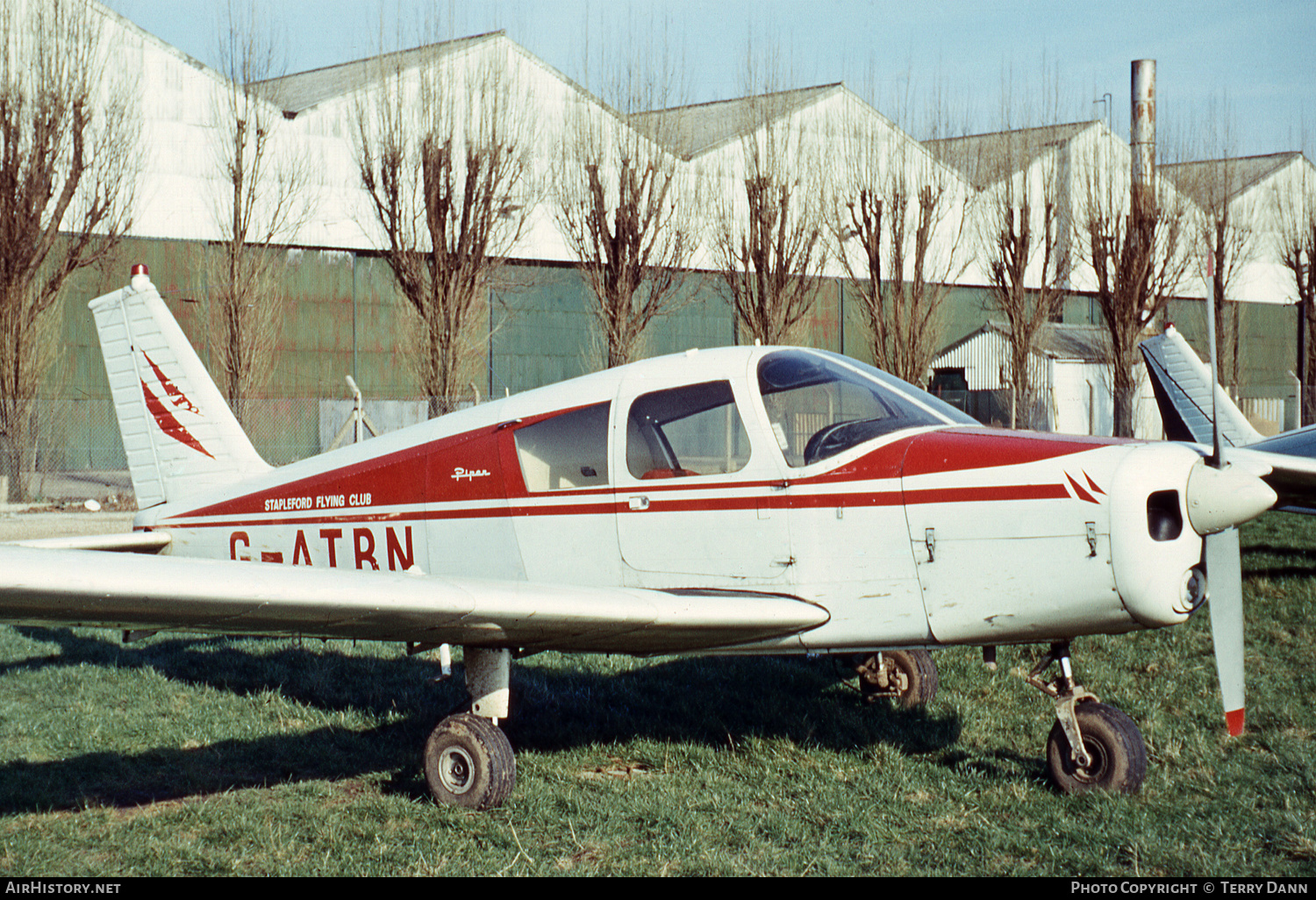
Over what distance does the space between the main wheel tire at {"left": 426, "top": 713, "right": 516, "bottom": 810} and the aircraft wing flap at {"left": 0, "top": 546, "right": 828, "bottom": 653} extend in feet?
1.43

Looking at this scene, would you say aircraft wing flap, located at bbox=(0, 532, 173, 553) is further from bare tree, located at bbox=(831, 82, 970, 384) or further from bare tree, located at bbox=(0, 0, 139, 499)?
bare tree, located at bbox=(831, 82, 970, 384)

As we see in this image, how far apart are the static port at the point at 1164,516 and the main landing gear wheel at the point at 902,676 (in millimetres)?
2368

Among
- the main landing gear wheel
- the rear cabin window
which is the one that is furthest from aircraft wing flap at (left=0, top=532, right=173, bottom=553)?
the main landing gear wheel

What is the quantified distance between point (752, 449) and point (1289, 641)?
534 cm

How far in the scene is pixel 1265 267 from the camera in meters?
42.2

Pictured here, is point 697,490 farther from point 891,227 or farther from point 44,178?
point 891,227

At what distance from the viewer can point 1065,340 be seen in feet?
108

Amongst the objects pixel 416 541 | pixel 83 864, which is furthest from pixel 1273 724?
pixel 83 864

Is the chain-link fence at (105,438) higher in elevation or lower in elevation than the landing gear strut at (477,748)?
higher

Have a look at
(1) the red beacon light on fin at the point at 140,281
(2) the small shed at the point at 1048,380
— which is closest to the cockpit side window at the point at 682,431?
(1) the red beacon light on fin at the point at 140,281

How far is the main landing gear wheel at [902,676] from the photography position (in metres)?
6.98

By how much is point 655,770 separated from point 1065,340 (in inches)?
1178

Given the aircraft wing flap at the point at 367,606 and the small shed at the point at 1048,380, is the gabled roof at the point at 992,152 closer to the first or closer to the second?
the small shed at the point at 1048,380

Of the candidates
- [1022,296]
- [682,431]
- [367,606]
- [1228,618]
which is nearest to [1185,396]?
[1228,618]
